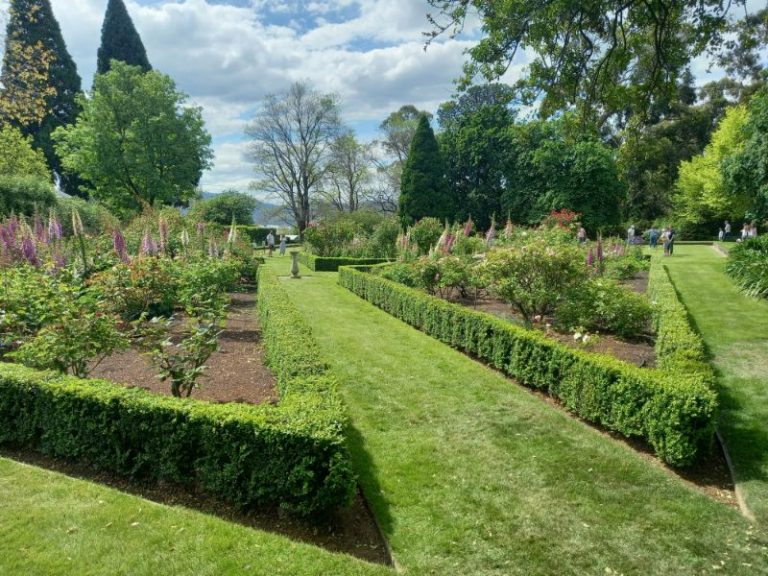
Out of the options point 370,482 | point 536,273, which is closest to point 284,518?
point 370,482

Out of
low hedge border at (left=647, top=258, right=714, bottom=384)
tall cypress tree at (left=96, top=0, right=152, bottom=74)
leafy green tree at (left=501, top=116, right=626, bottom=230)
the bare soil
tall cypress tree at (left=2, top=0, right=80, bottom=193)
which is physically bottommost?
the bare soil

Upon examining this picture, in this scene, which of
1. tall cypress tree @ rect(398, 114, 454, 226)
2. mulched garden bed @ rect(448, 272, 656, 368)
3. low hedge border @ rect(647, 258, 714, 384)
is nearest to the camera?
low hedge border @ rect(647, 258, 714, 384)

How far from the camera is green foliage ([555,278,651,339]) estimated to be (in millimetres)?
8352

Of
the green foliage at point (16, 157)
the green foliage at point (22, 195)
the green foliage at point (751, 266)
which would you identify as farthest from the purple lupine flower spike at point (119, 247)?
the green foliage at point (751, 266)

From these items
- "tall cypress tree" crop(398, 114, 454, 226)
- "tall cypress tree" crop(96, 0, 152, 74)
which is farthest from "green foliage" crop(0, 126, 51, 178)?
"tall cypress tree" crop(398, 114, 454, 226)

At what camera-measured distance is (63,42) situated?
98.2 feet

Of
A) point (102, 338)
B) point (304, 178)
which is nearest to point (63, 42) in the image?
point (304, 178)

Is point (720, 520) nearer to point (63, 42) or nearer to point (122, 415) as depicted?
point (122, 415)

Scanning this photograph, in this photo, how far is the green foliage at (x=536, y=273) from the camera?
322 inches

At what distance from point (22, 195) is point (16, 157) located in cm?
740

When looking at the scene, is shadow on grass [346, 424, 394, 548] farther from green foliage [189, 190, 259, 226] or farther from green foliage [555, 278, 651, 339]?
green foliage [189, 190, 259, 226]

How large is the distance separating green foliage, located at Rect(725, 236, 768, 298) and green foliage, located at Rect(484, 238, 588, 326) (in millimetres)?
6645

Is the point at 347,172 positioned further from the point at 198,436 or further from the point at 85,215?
the point at 198,436

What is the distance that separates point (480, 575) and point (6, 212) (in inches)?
770
